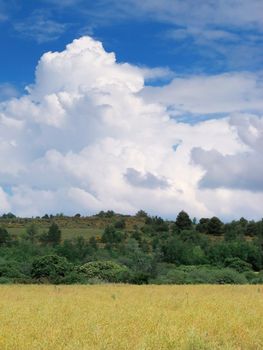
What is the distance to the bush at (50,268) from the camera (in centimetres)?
5592

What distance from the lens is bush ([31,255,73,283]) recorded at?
55.9 meters

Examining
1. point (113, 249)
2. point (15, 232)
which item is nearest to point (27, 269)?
point (113, 249)

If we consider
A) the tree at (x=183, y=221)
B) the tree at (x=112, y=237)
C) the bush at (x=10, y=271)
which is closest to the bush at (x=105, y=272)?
the bush at (x=10, y=271)

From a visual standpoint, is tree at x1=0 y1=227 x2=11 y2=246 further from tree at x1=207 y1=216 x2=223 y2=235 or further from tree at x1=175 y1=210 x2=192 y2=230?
tree at x1=207 y1=216 x2=223 y2=235

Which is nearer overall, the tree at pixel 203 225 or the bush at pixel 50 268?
the bush at pixel 50 268

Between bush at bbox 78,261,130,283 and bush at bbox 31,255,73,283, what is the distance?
2113 mm

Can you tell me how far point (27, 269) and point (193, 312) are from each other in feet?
144

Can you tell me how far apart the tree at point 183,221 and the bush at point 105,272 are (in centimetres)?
6651

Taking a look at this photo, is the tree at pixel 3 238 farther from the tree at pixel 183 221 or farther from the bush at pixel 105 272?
the tree at pixel 183 221

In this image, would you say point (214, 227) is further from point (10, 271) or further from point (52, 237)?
point (10, 271)

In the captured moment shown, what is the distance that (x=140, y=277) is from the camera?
163 ft

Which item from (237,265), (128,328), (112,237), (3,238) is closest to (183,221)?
(112,237)

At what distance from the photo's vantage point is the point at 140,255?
72.5 m

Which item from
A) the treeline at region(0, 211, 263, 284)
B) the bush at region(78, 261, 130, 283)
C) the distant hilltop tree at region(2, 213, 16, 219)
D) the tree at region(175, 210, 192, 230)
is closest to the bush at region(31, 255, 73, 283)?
the treeline at region(0, 211, 263, 284)
